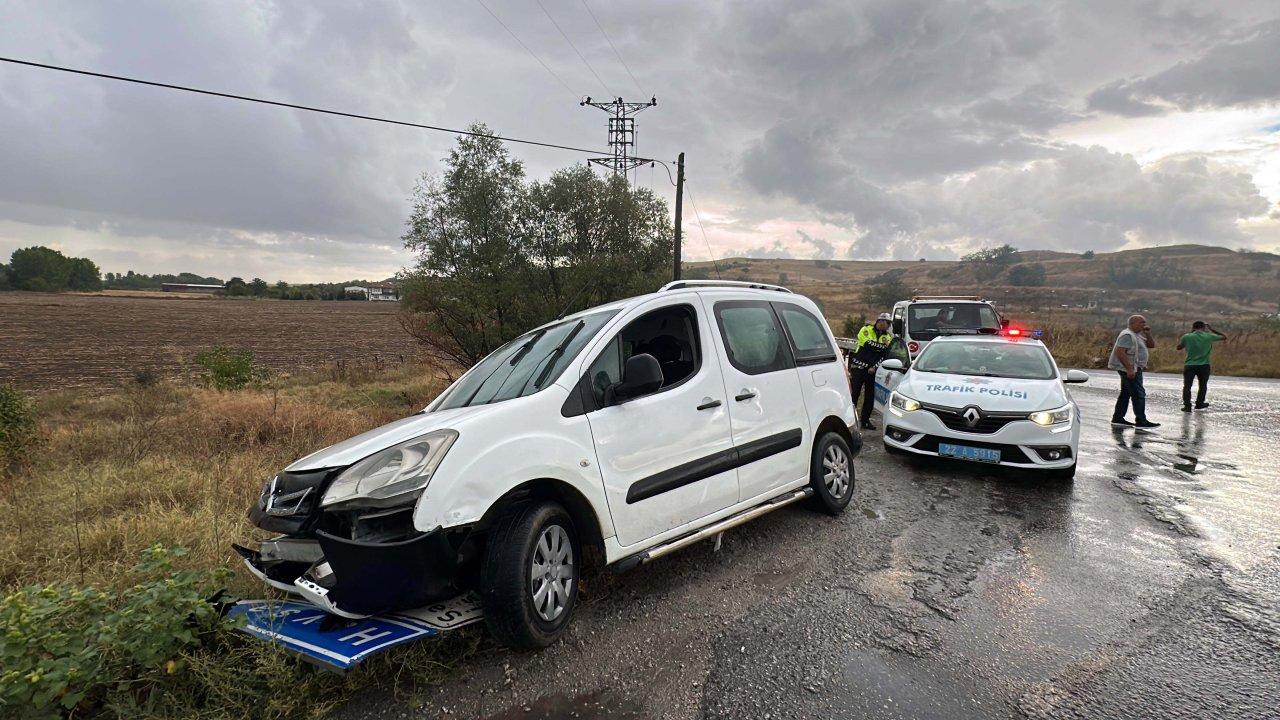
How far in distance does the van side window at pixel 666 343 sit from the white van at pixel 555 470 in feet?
0.04

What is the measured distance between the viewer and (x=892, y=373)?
9.16 metres

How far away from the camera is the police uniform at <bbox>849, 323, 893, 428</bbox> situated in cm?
846

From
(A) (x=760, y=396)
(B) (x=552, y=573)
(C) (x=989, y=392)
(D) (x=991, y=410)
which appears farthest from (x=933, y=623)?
(C) (x=989, y=392)

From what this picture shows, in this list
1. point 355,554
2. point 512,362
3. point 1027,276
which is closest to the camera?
point 355,554

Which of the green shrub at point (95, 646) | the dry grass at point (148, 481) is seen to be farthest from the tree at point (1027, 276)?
the green shrub at point (95, 646)

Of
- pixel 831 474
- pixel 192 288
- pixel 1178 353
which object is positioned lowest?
pixel 1178 353

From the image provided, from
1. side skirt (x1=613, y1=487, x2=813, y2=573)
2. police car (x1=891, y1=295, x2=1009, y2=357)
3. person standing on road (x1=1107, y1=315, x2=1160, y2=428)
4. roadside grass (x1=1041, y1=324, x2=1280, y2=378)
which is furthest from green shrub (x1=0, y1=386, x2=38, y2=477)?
roadside grass (x1=1041, y1=324, x2=1280, y2=378)

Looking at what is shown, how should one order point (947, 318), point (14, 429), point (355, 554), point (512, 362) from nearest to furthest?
1. point (355, 554)
2. point (512, 362)
3. point (14, 429)
4. point (947, 318)

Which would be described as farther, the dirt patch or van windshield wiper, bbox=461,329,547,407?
the dirt patch

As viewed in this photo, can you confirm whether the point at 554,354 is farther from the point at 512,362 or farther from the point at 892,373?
the point at 892,373

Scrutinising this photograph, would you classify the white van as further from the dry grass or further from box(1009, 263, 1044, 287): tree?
box(1009, 263, 1044, 287): tree

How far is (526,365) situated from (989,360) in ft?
19.6

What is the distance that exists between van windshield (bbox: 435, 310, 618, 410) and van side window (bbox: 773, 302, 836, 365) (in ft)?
5.43

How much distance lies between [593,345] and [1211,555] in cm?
446
